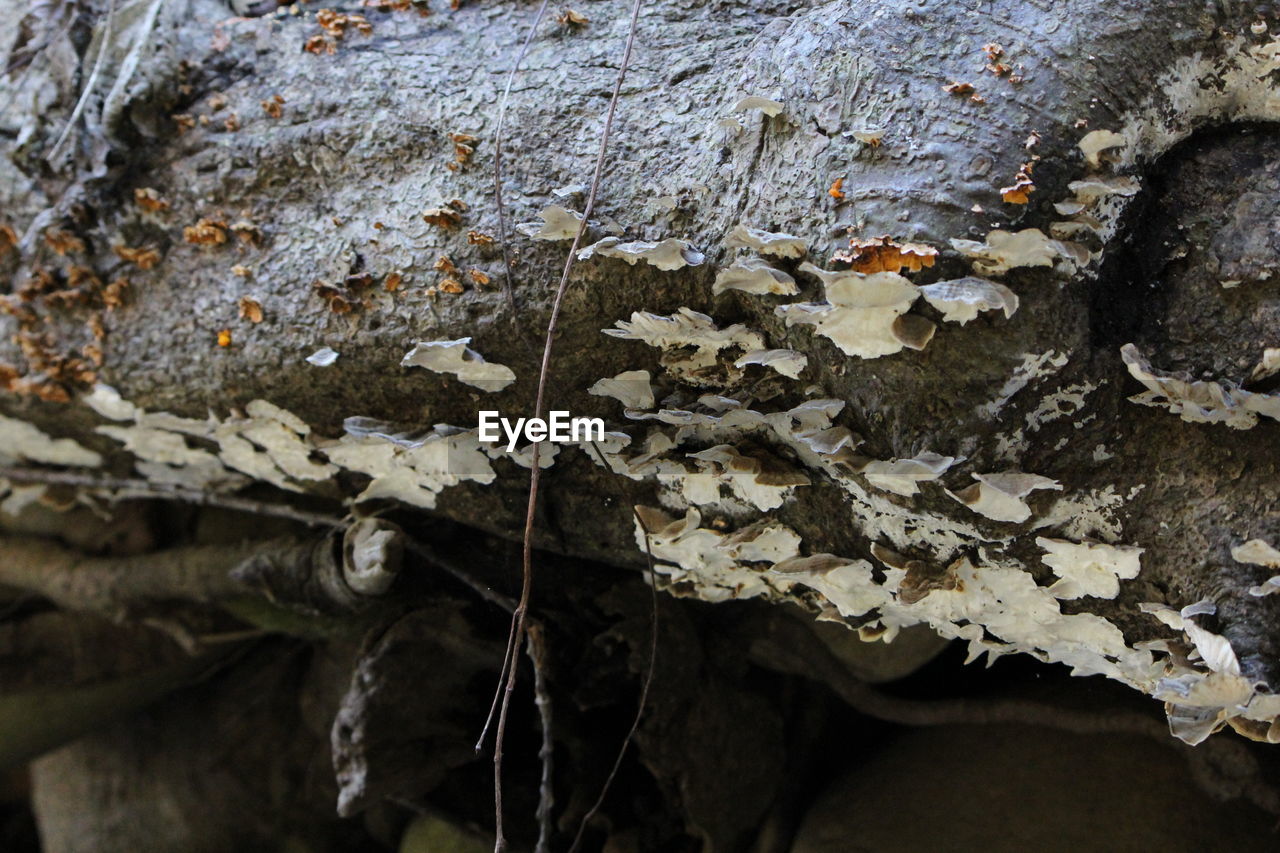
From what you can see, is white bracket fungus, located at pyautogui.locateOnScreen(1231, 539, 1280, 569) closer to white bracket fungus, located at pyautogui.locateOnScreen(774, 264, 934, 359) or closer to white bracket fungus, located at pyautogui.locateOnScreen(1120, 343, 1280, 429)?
white bracket fungus, located at pyautogui.locateOnScreen(1120, 343, 1280, 429)

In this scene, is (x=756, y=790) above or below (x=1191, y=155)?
below

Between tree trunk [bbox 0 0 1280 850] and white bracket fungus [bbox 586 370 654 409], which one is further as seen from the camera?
white bracket fungus [bbox 586 370 654 409]

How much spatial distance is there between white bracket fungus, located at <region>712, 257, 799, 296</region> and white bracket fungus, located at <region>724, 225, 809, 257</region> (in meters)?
0.02

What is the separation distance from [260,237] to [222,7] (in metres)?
0.50

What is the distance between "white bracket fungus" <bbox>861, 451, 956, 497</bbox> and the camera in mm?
958

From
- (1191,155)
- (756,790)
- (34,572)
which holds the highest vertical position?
(1191,155)

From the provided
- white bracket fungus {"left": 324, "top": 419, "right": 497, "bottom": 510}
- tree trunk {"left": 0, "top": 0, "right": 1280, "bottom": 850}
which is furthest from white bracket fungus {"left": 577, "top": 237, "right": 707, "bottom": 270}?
white bracket fungus {"left": 324, "top": 419, "right": 497, "bottom": 510}

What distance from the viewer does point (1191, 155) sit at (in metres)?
1.07

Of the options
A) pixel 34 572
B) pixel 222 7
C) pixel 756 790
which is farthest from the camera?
pixel 34 572

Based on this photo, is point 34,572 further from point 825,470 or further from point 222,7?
point 825,470

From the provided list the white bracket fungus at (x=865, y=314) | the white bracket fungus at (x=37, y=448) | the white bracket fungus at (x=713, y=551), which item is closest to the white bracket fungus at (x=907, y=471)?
the white bracket fungus at (x=865, y=314)

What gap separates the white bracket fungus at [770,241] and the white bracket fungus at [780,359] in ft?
0.35

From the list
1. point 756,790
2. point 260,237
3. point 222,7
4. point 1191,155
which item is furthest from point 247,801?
point 1191,155

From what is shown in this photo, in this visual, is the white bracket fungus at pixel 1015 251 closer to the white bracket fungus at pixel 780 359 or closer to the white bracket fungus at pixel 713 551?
the white bracket fungus at pixel 780 359
